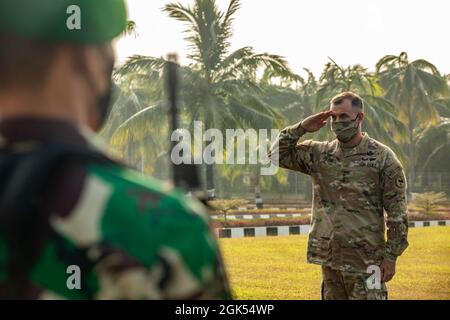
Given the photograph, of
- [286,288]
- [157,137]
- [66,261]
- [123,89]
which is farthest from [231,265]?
[66,261]

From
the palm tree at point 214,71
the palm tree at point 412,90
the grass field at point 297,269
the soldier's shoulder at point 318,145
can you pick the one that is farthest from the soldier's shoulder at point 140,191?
the palm tree at point 412,90

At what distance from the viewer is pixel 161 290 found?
0.65 metres

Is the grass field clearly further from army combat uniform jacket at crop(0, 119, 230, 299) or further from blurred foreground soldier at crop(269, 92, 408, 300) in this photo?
army combat uniform jacket at crop(0, 119, 230, 299)

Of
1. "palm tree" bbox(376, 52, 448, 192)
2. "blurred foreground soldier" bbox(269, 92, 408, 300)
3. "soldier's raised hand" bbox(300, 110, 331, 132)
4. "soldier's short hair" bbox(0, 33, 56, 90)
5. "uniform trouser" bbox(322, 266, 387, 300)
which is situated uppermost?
"palm tree" bbox(376, 52, 448, 192)

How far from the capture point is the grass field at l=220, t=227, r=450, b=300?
4.23m

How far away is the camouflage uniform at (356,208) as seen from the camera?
9.39 ft

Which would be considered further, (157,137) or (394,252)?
(157,137)

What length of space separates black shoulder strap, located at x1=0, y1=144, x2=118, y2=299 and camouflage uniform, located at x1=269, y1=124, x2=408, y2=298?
7.61 feet

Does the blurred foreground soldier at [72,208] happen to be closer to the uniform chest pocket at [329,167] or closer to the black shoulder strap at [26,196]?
the black shoulder strap at [26,196]

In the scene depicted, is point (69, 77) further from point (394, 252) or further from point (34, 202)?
point (394, 252)

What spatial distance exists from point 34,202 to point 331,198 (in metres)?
2.39

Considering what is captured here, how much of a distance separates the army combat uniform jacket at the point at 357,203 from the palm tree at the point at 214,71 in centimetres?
44

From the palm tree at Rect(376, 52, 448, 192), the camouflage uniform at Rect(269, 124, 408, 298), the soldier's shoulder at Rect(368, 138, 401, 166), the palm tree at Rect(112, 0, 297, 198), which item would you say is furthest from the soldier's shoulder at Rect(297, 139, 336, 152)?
the palm tree at Rect(376, 52, 448, 192)

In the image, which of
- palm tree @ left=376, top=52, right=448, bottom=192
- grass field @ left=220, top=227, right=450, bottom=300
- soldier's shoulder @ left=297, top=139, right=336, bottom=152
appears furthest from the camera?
palm tree @ left=376, top=52, right=448, bottom=192
